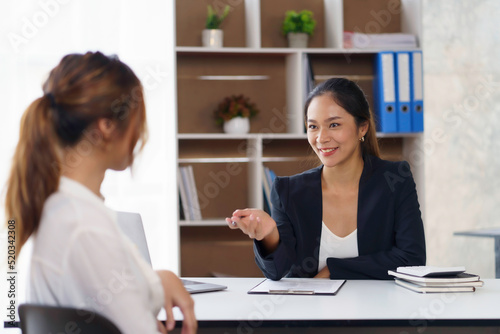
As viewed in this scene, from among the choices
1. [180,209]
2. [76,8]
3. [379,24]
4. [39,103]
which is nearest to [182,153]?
[180,209]

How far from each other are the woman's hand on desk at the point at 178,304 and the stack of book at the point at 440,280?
70cm

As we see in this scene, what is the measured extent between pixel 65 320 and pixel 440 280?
1.06 m

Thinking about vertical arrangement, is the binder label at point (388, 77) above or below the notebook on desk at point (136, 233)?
above

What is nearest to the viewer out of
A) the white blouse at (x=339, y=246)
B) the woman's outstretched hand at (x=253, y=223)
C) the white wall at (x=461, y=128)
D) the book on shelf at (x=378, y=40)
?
the woman's outstretched hand at (x=253, y=223)

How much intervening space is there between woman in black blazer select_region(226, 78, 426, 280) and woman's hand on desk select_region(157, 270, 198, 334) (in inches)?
25.9

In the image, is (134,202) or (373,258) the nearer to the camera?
(373,258)

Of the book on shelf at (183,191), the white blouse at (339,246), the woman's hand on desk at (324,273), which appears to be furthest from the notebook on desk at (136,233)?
the book on shelf at (183,191)

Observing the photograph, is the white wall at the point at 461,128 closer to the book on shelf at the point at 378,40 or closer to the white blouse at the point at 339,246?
the book on shelf at the point at 378,40

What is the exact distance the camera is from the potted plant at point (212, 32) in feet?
10.9

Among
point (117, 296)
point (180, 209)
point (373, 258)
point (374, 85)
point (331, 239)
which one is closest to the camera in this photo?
point (117, 296)

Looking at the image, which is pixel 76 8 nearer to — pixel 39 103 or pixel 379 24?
pixel 379 24

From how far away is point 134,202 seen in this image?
11.7ft

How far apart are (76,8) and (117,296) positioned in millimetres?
2840

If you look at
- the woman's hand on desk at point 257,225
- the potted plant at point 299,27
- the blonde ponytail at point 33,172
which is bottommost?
the woman's hand on desk at point 257,225
